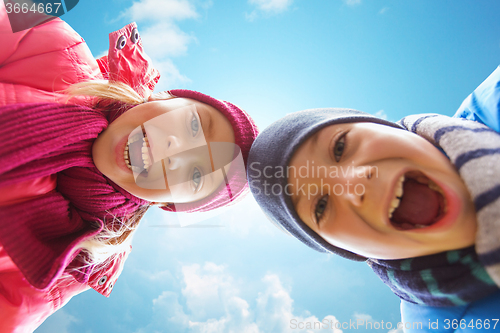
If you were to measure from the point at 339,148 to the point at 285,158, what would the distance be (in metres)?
0.13

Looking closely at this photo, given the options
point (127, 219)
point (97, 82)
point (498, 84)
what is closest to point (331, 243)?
point (498, 84)

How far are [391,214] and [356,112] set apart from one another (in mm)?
297

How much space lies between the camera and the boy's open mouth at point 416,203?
1.61ft

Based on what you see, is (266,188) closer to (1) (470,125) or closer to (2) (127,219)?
(1) (470,125)

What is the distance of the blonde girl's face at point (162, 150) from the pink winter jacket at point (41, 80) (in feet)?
0.91

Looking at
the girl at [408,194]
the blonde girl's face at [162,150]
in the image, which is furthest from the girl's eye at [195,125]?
the girl at [408,194]

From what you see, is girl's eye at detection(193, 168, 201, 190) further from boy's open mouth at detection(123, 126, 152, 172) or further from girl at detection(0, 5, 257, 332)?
boy's open mouth at detection(123, 126, 152, 172)

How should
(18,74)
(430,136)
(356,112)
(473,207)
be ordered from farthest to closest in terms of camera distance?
(18,74) → (356,112) → (430,136) → (473,207)

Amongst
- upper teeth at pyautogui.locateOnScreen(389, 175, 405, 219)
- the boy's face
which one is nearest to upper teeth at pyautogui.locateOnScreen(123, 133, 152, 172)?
the boy's face

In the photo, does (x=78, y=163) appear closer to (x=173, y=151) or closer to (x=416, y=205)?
(x=173, y=151)

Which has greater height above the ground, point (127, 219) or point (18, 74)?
point (18, 74)

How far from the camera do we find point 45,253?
0.70m

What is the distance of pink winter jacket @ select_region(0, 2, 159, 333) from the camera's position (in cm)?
80

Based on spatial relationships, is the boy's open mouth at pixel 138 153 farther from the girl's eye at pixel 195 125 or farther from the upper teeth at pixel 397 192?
the upper teeth at pixel 397 192
